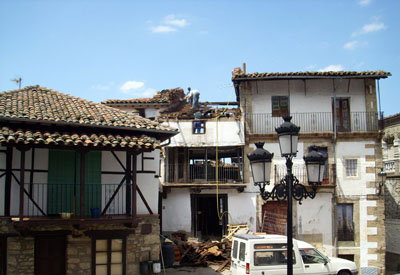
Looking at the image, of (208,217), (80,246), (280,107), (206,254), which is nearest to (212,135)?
(280,107)

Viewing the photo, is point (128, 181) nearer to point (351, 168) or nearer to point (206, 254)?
point (206, 254)

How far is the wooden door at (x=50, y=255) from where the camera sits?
1478 cm

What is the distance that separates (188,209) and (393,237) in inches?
471

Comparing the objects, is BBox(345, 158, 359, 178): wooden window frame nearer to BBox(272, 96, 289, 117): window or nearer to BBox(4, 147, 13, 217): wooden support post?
BBox(272, 96, 289, 117): window

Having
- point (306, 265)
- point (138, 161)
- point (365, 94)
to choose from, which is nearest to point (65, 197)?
point (138, 161)

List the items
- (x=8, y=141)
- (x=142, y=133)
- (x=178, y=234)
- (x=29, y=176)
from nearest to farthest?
(x=8, y=141) → (x=29, y=176) → (x=142, y=133) → (x=178, y=234)

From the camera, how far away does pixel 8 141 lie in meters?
13.1

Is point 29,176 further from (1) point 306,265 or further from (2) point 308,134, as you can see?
(2) point 308,134

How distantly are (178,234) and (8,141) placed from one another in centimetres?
1213

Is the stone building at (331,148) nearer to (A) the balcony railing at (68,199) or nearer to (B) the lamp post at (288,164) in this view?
(A) the balcony railing at (68,199)

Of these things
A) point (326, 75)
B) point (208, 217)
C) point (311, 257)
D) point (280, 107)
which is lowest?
point (311, 257)

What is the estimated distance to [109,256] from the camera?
15344 mm

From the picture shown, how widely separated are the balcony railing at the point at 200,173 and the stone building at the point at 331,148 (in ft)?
3.70

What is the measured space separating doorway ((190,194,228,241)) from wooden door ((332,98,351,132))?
7.35 metres
